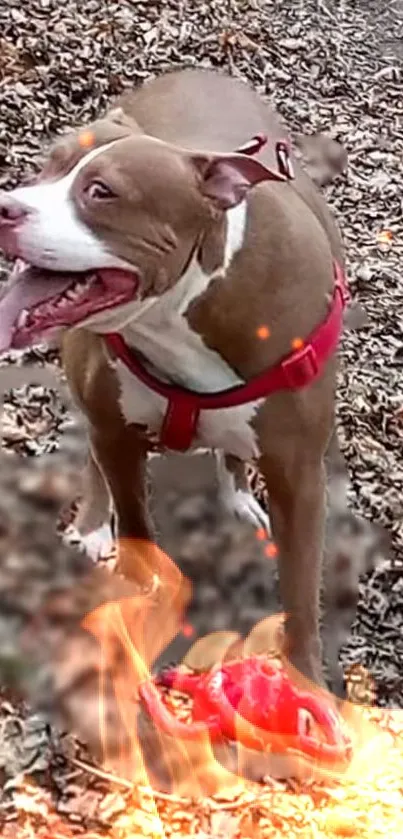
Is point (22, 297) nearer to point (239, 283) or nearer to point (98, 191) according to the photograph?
point (98, 191)

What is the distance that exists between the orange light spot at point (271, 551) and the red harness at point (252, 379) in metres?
0.22

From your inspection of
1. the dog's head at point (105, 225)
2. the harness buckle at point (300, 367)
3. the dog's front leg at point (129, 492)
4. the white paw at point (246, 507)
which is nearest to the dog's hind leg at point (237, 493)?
the white paw at point (246, 507)

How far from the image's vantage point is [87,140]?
1340mm

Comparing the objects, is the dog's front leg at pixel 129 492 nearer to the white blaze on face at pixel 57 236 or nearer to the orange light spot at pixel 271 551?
the orange light spot at pixel 271 551

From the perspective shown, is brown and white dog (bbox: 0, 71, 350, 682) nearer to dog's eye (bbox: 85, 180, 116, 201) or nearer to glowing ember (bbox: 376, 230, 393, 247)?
dog's eye (bbox: 85, 180, 116, 201)

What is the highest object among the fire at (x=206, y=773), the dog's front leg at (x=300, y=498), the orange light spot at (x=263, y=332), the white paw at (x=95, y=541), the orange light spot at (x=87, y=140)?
the orange light spot at (x=87, y=140)

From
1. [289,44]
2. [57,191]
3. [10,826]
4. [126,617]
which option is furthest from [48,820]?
[289,44]

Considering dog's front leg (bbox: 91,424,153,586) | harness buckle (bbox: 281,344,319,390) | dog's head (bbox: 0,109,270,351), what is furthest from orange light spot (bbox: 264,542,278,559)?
dog's head (bbox: 0,109,270,351)

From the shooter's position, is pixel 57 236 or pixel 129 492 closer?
pixel 57 236

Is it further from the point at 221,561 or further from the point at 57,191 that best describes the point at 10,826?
the point at 57,191

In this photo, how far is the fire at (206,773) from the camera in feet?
5.39

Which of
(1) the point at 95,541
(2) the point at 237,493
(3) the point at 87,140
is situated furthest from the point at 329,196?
(3) the point at 87,140

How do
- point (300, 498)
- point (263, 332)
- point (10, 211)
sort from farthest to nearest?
1. point (300, 498)
2. point (263, 332)
3. point (10, 211)

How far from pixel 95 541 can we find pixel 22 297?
27.5 inches
